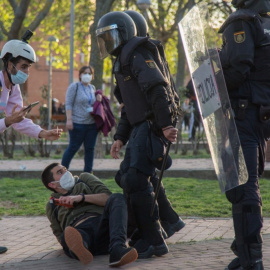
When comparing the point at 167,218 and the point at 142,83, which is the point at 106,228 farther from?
the point at 142,83

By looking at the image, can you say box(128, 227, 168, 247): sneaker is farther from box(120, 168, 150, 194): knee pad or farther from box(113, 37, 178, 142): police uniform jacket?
box(113, 37, 178, 142): police uniform jacket

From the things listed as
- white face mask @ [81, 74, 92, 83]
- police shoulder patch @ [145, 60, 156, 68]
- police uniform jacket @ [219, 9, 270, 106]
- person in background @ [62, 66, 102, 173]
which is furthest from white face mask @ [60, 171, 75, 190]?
white face mask @ [81, 74, 92, 83]

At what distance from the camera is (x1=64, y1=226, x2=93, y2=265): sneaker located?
5.36 meters

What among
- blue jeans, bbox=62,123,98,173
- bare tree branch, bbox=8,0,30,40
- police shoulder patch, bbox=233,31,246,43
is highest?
bare tree branch, bbox=8,0,30,40

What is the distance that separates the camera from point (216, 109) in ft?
15.7

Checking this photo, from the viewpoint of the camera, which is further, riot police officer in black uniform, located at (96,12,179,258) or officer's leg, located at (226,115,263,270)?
riot police officer in black uniform, located at (96,12,179,258)

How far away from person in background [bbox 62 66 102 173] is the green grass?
21.9 inches

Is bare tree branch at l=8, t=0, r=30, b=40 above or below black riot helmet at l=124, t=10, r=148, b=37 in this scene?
above

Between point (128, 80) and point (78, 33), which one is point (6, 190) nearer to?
point (128, 80)

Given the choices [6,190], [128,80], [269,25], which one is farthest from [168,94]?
[6,190]

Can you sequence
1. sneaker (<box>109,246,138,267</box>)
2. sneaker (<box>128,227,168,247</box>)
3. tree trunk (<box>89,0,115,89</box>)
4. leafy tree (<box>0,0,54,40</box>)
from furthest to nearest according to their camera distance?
1. leafy tree (<box>0,0,54,40</box>)
2. tree trunk (<box>89,0,115,89</box>)
3. sneaker (<box>128,227,168,247</box>)
4. sneaker (<box>109,246,138,267</box>)

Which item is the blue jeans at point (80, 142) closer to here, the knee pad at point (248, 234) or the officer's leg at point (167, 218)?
the officer's leg at point (167, 218)

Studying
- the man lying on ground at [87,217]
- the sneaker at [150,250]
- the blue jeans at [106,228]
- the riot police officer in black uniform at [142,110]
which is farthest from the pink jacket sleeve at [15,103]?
the sneaker at [150,250]

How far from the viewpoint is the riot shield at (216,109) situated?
187 inches
